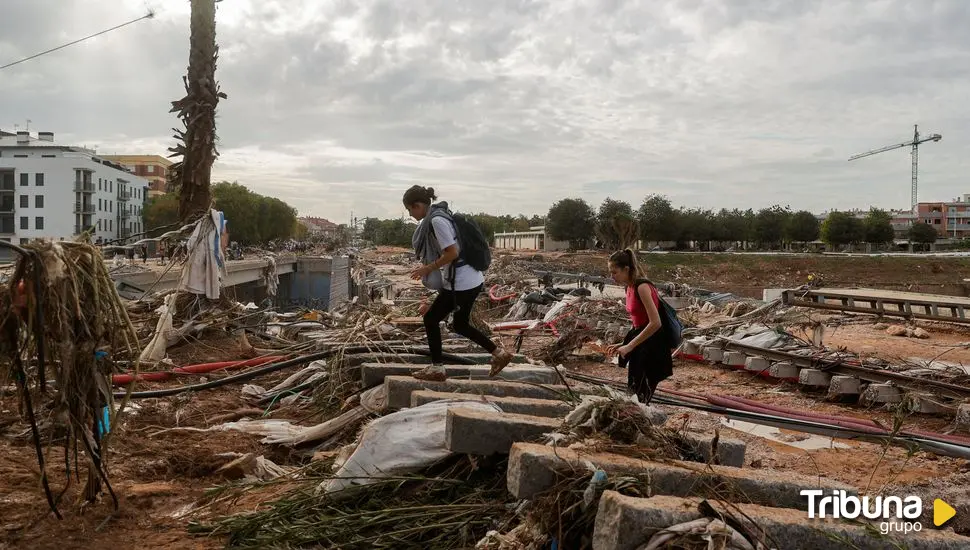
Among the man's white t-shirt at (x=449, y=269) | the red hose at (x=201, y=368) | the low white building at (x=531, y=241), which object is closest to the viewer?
the man's white t-shirt at (x=449, y=269)

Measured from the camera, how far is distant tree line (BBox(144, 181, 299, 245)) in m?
64.8

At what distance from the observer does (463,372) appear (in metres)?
5.71

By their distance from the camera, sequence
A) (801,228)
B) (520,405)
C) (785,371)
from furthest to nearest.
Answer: (801,228), (785,371), (520,405)

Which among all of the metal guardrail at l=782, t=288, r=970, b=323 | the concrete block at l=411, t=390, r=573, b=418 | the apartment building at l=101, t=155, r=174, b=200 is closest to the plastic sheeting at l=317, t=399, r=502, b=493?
the concrete block at l=411, t=390, r=573, b=418

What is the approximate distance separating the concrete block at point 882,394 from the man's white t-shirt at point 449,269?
4.92m

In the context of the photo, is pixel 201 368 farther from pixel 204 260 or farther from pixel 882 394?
pixel 882 394

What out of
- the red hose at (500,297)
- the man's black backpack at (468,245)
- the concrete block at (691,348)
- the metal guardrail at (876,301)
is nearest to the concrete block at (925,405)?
the concrete block at (691,348)

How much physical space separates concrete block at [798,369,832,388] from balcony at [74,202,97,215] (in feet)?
252

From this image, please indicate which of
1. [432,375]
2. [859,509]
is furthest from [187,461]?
[859,509]

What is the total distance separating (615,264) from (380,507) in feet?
8.64

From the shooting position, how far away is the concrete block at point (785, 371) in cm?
881

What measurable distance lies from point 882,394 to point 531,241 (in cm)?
8843

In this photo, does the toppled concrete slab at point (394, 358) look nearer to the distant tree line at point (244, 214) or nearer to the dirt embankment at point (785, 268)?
the dirt embankment at point (785, 268)

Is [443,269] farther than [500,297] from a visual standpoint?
No
